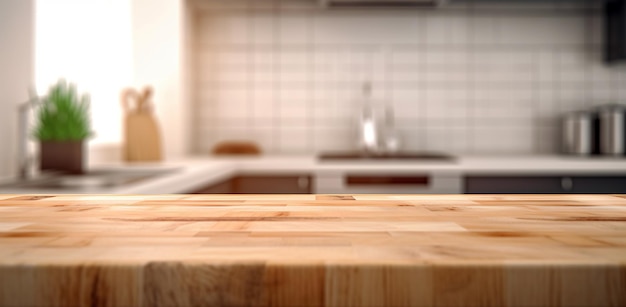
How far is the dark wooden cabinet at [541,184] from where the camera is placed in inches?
99.6

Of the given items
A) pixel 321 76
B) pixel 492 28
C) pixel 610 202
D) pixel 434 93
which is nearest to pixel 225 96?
pixel 321 76

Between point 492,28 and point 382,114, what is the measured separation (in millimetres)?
735

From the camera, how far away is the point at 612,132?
2773 millimetres

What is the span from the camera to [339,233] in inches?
17.6

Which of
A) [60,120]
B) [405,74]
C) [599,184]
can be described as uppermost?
[405,74]

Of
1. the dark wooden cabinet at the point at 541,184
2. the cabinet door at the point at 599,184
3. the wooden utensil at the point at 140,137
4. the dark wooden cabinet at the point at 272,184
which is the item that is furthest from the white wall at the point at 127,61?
the cabinet door at the point at 599,184

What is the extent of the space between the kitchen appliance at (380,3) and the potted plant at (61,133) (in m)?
1.43

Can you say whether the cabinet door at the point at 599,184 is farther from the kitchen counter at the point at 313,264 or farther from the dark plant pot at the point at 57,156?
the kitchen counter at the point at 313,264

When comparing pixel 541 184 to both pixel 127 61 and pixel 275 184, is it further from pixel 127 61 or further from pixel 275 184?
pixel 127 61

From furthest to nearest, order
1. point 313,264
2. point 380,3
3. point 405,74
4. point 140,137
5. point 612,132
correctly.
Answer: point 405,74, point 380,3, point 612,132, point 140,137, point 313,264

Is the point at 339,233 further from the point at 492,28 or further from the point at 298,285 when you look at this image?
the point at 492,28

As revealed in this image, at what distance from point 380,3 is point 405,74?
437 mm

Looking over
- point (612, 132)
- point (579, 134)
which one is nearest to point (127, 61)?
point (579, 134)

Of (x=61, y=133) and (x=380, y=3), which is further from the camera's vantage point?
(x=380, y=3)
